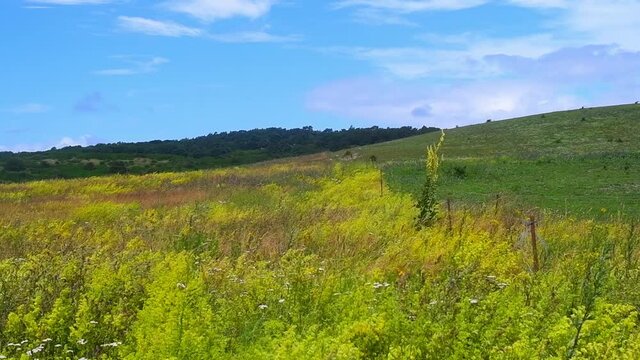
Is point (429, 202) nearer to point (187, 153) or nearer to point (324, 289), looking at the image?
point (324, 289)

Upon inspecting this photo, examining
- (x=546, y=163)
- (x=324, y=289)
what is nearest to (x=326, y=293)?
(x=324, y=289)

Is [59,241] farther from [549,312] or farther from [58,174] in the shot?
[58,174]

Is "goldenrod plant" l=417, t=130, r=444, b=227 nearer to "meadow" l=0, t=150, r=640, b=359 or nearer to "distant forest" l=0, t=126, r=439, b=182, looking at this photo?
"meadow" l=0, t=150, r=640, b=359

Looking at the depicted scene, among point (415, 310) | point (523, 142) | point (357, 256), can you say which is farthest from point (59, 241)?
point (523, 142)

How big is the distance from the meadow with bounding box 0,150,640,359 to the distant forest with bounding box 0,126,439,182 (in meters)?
57.4

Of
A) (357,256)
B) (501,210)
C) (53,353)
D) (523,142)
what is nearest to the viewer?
(53,353)

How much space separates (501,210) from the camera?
1326 centimetres

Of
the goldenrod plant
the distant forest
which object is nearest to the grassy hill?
the goldenrod plant

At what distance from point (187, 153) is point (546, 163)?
288 feet

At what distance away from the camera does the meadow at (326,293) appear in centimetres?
441

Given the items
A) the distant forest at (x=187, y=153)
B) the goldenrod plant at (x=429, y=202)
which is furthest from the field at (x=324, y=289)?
the distant forest at (x=187, y=153)

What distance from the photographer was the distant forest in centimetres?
7894

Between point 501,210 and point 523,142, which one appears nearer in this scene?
point 501,210

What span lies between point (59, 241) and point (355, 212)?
6.35 meters
